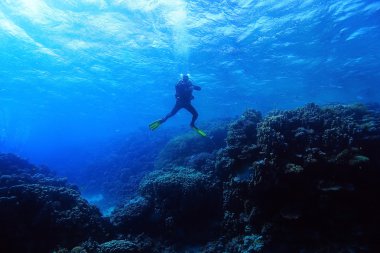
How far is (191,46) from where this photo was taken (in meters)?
23.6

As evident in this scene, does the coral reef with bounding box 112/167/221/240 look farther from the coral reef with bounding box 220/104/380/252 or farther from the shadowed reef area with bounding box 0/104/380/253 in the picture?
the coral reef with bounding box 220/104/380/252

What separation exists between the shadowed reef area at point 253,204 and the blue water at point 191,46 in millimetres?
11748

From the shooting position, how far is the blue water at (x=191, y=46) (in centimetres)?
1775

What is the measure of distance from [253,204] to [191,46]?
19309 mm

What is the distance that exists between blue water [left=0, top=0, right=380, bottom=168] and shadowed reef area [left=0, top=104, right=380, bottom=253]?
463 inches

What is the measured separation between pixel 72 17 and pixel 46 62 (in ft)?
40.6

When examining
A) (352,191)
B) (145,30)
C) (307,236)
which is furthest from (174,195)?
(145,30)

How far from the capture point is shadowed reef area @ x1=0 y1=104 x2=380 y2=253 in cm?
607

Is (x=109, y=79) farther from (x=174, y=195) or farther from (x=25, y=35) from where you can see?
(x=174, y=195)

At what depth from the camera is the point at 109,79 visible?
1394 inches

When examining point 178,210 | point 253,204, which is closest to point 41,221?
point 178,210

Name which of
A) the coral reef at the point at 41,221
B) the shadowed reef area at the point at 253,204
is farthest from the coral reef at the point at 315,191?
the coral reef at the point at 41,221

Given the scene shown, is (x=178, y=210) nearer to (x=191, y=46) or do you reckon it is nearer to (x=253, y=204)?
(x=253, y=204)

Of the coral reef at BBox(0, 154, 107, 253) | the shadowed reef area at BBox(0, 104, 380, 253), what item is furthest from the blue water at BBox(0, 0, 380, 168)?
the coral reef at BBox(0, 154, 107, 253)
